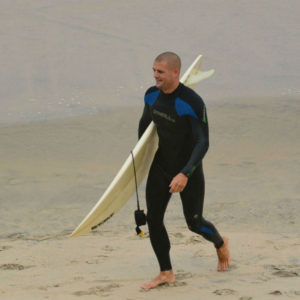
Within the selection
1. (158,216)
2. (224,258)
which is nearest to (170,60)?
(158,216)

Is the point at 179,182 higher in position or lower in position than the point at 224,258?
higher

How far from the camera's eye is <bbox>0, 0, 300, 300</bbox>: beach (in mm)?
6214

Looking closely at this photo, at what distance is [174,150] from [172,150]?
0.05 ft

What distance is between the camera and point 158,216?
5.68 m

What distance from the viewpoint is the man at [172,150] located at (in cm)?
539

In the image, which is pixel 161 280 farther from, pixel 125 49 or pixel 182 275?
pixel 125 49

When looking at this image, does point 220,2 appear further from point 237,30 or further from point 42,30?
point 42,30

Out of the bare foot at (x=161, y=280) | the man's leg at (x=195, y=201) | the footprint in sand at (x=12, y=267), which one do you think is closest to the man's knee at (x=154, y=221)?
Result: the man's leg at (x=195, y=201)

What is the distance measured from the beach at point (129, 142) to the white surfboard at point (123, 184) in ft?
1.65

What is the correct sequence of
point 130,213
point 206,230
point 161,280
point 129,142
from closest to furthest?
point 161,280 → point 206,230 → point 130,213 → point 129,142

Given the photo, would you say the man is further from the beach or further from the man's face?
the beach

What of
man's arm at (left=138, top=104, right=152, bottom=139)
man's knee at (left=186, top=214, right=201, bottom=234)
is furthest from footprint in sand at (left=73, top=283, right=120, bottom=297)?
man's arm at (left=138, top=104, right=152, bottom=139)

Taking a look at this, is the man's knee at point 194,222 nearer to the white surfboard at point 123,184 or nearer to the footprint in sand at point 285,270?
the white surfboard at point 123,184

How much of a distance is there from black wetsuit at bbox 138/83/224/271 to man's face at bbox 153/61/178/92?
3.0 inches
